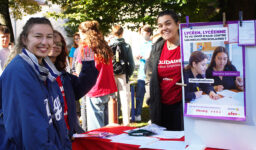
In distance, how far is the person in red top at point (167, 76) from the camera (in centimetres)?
299

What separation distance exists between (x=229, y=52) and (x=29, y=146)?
1348 millimetres

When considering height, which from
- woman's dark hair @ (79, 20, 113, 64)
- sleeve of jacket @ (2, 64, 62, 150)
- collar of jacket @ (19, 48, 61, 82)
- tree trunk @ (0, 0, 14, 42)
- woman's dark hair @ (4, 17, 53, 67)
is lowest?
sleeve of jacket @ (2, 64, 62, 150)

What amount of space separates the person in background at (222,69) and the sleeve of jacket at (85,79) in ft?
3.45

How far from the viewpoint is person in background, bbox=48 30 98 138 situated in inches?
104

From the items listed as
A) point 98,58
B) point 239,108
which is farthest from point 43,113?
point 98,58

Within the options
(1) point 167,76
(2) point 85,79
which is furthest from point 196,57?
(2) point 85,79

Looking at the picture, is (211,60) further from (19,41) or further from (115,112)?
(115,112)

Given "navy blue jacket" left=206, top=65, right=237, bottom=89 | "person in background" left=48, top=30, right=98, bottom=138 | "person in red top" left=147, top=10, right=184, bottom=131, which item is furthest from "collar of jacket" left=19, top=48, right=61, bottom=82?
"person in red top" left=147, top=10, right=184, bottom=131

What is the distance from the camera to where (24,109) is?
1.72 m

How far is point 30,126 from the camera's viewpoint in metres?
1.71

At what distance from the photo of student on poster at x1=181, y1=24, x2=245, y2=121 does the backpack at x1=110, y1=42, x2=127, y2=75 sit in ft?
11.7

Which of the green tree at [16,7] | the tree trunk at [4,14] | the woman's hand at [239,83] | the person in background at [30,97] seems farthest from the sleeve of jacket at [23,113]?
the green tree at [16,7]

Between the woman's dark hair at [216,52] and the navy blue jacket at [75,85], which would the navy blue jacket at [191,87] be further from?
the navy blue jacket at [75,85]

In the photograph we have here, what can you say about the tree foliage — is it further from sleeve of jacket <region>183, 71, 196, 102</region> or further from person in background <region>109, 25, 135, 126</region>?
sleeve of jacket <region>183, 71, 196, 102</region>
